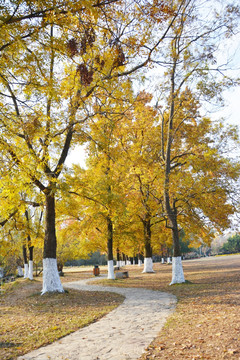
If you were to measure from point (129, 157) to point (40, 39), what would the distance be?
1105 centimetres

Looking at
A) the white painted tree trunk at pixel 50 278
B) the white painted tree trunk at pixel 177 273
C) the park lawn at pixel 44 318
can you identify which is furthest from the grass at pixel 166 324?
the white painted tree trunk at pixel 177 273

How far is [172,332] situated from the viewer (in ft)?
16.6

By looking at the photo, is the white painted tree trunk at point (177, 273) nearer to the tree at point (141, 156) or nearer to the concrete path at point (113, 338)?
the tree at point (141, 156)

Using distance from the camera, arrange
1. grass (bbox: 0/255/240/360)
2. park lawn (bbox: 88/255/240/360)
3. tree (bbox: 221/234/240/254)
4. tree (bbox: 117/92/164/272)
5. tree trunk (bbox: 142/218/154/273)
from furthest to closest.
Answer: tree (bbox: 221/234/240/254), tree trunk (bbox: 142/218/154/273), tree (bbox: 117/92/164/272), grass (bbox: 0/255/240/360), park lawn (bbox: 88/255/240/360)

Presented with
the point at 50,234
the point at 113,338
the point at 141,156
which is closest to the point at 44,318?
the point at 113,338

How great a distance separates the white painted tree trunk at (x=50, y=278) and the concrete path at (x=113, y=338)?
4295 millimetres

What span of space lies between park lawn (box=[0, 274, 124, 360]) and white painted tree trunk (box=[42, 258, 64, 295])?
410 mm

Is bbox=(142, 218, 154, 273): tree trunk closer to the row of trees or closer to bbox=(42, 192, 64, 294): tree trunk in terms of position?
the row of trees

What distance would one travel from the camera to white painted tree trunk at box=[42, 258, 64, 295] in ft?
36.2

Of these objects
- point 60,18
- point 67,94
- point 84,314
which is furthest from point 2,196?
Answer: point 60,18

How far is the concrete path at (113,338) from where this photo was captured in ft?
13.8

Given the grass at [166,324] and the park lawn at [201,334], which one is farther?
the grass at [166,324]

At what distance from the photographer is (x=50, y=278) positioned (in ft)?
36.6

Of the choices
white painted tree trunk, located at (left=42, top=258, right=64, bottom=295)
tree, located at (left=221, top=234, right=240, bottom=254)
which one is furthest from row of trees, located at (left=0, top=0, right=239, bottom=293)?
tree, located at (left=221, top=234, right=240, bottom=254)
